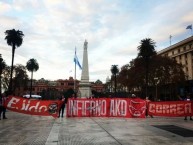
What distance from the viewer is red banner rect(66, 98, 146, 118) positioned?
23.0 meters

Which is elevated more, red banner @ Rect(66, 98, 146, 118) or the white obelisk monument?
the white obelisk monument

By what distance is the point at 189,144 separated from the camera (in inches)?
397

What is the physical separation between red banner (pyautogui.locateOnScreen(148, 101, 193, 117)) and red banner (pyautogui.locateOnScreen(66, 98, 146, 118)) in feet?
2.52

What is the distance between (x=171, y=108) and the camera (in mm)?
22062

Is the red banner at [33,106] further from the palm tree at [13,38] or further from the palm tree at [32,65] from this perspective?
the palm tree at [32,65]

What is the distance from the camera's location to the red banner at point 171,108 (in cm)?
2138

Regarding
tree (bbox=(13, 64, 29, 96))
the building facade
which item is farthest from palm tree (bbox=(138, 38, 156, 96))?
tree (bbox=(13, 64, 29, 96))

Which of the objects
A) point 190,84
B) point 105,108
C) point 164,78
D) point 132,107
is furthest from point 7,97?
point 190,84

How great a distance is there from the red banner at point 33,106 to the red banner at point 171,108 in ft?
24.3

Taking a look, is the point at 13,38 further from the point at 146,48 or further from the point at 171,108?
the point at 171,108

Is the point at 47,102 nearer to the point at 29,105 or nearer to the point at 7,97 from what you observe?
the point at 29,105

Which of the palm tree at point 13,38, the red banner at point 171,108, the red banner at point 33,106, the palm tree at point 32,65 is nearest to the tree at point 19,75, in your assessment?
the palm tree at point 32,65

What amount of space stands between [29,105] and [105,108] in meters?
5.83

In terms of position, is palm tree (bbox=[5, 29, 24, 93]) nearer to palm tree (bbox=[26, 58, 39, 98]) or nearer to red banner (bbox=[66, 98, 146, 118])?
red banner (bbox=[66, 98, 146, 118])
